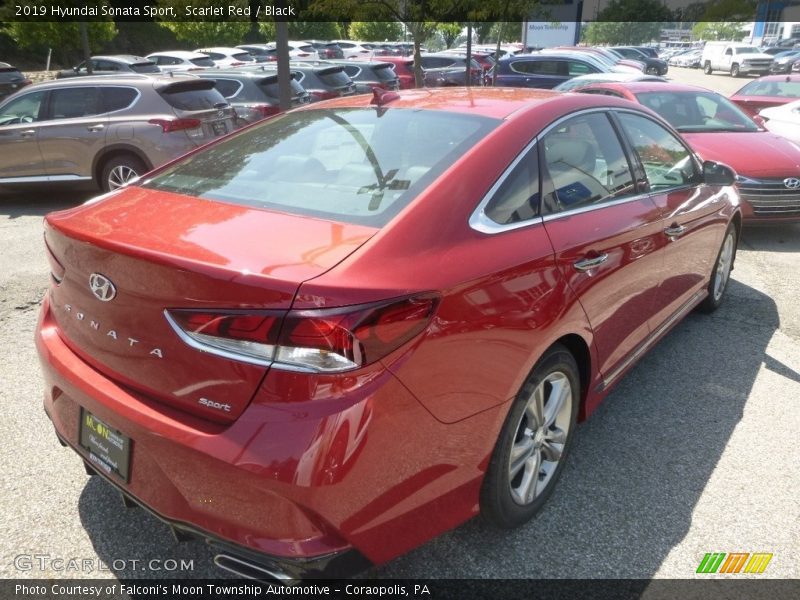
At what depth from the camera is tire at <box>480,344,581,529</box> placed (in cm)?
228

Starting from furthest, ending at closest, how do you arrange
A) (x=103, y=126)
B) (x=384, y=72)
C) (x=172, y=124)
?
(x=384, y=72)
(x=103, y=126)
(x=172, y=124)

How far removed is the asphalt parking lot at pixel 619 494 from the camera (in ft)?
7.82

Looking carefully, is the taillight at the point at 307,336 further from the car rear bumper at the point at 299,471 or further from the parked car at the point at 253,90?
the parked car at the point at 253,90

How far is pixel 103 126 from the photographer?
314 inches

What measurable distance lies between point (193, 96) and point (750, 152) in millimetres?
6530

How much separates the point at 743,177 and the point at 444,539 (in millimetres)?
5805

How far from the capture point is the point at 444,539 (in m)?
2.50

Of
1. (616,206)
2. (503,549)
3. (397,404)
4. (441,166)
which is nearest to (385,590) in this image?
(503,549)

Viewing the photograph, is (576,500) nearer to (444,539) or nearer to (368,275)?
(444,539)

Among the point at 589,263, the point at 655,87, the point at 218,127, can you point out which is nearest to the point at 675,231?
the point at 589,263

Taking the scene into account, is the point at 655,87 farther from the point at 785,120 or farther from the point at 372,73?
the point at 372,73

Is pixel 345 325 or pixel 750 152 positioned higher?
pixel 345 325

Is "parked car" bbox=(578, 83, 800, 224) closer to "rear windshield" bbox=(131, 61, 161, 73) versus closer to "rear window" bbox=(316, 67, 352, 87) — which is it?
"rear window" bbox=(316, 67, 352, 87)

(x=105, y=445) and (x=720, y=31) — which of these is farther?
(x=720, y=31)
